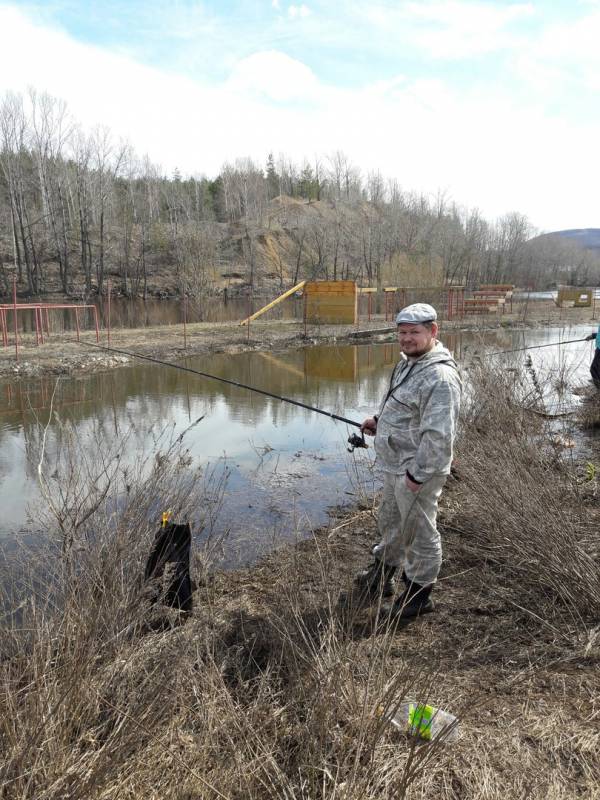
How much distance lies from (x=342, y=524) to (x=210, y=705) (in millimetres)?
3337

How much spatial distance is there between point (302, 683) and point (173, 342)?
686 inches

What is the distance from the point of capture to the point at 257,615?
3645 mm

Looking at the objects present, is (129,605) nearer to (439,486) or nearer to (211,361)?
(439,486)

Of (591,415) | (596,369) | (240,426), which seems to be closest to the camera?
(596,369)

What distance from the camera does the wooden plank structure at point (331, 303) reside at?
85.5 feet

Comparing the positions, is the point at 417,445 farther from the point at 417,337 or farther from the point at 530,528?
the point at 530,528

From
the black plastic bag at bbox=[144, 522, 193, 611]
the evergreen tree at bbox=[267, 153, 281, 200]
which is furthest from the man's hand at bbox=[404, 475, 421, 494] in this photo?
the evergreen tree at bbox=[267, 153, 281, 200]

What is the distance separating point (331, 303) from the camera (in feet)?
86.7

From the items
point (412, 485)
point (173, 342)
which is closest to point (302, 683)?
point (412, 485)

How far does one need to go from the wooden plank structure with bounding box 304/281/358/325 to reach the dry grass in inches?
886

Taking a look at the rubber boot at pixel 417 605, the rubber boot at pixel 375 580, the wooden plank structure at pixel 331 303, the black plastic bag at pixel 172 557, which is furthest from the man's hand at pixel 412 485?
the wooden plank structure at pixel 331 303

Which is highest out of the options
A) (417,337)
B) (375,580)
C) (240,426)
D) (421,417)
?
(417,337)

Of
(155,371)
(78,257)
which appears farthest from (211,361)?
(78,257)

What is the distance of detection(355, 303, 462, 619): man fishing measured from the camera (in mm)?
3160
